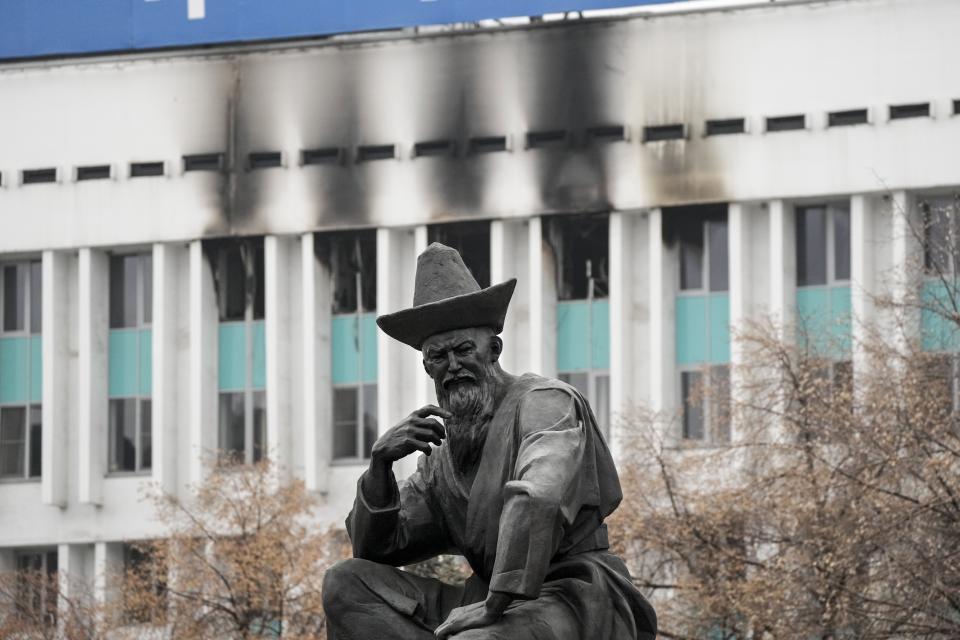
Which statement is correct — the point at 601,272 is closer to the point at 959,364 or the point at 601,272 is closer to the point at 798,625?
the point at 959,364

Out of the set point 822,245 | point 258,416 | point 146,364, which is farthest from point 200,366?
point 822,245

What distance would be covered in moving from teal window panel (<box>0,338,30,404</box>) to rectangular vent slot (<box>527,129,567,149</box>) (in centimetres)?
1515

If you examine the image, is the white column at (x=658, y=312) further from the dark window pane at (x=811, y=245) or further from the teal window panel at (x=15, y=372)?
the teal window panel at (x=15, y=372)

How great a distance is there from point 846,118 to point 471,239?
406 inches

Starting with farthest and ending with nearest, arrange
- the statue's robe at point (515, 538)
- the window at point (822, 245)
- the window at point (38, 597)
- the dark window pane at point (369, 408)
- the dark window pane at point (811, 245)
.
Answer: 1. the dark window pane at point (369, 408)
2. the dark window pane at point (811, 245)
3. the window at point (822, 245)
4. the window at point (38, 597)
5. the statue's robe at point (515, 538)

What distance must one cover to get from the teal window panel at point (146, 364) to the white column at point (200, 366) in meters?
1.72

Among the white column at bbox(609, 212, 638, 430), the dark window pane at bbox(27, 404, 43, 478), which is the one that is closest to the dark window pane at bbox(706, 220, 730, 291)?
the white column at bbox(609, 212, 638, 430)

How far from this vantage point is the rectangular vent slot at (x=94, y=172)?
228 feet

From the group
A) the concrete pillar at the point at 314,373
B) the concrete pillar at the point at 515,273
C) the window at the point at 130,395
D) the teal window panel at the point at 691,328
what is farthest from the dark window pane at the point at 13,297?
the teal window panel at the point at 691,328

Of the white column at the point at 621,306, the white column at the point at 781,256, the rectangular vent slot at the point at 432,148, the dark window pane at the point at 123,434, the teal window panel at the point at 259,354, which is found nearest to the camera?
the white column at the point at 781,256

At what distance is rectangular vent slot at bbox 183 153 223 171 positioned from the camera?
68750 millimetres

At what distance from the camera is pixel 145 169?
69.2 m

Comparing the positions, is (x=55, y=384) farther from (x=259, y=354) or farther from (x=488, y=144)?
(x=488, y=144)

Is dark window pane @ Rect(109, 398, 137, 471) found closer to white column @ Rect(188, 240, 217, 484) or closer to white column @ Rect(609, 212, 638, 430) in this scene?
white column @ Rect(188, 240, 217, 484)
